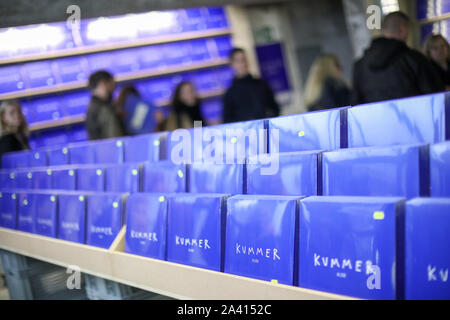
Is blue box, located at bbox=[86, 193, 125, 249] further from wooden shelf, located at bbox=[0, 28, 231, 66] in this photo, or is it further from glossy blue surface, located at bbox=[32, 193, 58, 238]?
wooden shelf, located at bbox=[0, 28, 231, 66]

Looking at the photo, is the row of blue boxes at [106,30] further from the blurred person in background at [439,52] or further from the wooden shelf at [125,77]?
the blurred person in background at [439,52]

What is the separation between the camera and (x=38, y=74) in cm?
494

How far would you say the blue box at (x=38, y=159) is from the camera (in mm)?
3418

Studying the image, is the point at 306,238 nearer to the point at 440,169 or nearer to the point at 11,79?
the point at 440,169

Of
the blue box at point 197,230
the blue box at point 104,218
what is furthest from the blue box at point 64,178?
the blue box at point 197,230

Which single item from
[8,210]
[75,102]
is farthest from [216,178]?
[75,102]

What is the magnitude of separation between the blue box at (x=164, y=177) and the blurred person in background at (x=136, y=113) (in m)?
1.77

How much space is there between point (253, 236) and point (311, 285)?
236mm

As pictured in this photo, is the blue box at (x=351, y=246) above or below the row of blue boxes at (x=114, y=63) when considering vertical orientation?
below

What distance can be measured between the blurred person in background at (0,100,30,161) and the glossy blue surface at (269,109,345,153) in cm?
315

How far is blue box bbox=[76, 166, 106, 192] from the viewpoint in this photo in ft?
7.83

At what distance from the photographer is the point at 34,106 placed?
4902 mm
